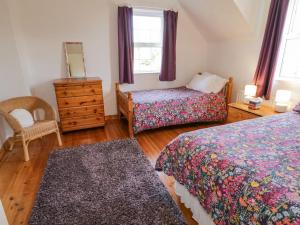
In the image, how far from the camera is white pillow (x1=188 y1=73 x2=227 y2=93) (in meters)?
3.40

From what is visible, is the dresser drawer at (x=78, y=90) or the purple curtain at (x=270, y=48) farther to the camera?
the dresser drawer at (x=78, y=90)

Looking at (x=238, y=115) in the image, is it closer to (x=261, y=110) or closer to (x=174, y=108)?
(x=261, y=110)

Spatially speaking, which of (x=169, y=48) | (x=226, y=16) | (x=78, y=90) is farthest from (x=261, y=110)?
(x=78, y=90)

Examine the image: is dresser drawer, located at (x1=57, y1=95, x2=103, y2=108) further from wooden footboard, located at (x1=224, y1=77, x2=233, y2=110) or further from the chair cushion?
wooden footboard, located at (x1=224, y1=77, x2=233, y2=110)

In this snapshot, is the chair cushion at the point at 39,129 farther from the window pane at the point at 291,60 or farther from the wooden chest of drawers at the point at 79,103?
the window pane at the point at 291,60

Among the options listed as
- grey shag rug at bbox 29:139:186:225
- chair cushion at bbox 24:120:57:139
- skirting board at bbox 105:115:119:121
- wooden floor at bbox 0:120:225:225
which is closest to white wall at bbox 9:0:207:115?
skirting board at bbox 105:115:119:121

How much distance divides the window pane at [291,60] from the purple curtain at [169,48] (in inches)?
72.3

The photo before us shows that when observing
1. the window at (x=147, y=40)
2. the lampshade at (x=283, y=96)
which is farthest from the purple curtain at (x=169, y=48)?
the lampshade at (x=283, y=96)

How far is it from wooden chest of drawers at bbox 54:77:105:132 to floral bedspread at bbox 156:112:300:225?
1.81m

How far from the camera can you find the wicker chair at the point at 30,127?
2309mm

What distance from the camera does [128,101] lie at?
286 cm

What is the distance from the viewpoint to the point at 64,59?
10.7 ft

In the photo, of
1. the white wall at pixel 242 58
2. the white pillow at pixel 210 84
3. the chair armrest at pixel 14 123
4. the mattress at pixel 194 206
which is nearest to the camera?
the mattress at pixel 194 206

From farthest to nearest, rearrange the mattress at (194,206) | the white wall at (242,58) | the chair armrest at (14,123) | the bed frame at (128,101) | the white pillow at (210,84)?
1. the white pillow at (210,84)
2. the bed frame at (128,101)
3. the white wall at (242,58)
4. the chair armrest at (14,123)
5. the mattress at (194,206)
